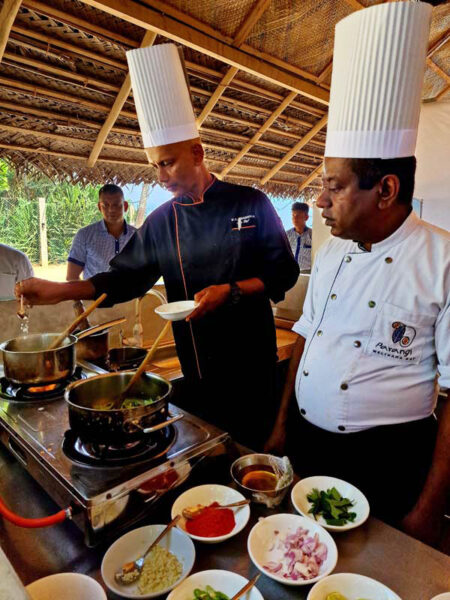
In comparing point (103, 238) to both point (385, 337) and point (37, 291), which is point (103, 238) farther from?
point (385, 337)

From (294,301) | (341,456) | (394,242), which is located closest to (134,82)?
(394,242)

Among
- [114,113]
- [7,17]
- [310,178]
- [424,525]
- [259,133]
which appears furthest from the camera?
[310,178]

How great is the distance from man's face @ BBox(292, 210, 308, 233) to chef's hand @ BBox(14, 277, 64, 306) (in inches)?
241

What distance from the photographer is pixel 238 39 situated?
154 inches

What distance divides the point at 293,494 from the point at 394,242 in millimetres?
1058

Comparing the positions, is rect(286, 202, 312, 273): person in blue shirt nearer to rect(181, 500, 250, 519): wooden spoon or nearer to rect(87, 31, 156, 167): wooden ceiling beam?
rect(87, 31, 156, 167): wooden ceiling beam

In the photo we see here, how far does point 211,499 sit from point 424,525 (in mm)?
818

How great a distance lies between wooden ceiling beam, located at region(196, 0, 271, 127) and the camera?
3.64m

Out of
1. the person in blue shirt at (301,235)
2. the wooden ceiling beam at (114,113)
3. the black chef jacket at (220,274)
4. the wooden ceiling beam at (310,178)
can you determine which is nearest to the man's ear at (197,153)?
the black chef jacket at (220,274)

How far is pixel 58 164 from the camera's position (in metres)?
5.16

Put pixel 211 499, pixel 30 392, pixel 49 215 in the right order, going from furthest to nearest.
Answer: pixel 49 215
pixel 30 392
pixel 211 499

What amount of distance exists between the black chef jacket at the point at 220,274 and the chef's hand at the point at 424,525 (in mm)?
1132

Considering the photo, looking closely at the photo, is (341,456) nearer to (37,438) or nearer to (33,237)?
(37,438)

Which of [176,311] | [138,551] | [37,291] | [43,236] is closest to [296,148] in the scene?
[37,291]
